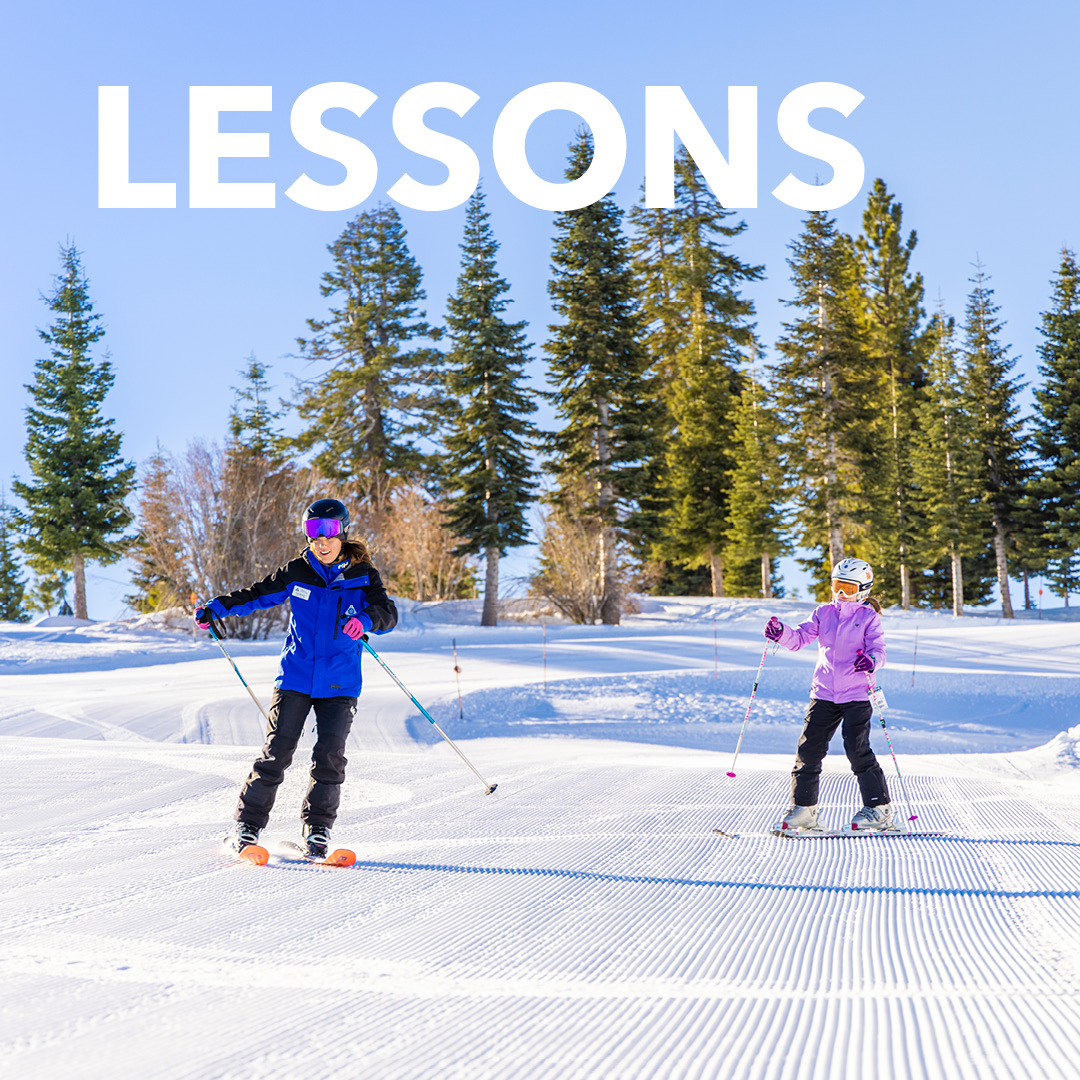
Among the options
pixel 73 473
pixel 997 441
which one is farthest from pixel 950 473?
pixel 73 473

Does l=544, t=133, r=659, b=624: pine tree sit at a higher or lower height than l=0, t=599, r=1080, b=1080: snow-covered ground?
higher

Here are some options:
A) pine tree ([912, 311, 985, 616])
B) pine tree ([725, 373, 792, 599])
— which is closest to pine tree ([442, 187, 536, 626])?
pine tree ([725, 373, 792, 599])

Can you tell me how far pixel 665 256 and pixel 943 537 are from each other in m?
19.7

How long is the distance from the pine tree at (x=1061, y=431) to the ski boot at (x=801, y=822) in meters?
38.3

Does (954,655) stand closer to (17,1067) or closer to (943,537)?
(17,1067)

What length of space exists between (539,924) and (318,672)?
1.77m

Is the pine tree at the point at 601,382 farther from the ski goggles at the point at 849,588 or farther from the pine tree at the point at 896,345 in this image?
the ski goggles at the point at 849,588

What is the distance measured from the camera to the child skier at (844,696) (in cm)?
526

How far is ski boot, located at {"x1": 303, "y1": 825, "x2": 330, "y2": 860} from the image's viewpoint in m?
4.40

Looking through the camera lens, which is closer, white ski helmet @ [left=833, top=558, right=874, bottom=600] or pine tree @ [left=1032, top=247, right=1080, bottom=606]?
white ski helmet @ [left=833, top=558, right=874, bottom=600]

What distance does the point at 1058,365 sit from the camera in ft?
132

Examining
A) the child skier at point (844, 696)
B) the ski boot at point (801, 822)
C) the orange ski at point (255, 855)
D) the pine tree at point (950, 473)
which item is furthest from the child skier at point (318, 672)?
the pine tree at point (950, 473)

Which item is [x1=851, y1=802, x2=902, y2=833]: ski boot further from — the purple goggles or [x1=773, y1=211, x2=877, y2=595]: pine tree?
[x1=773, y1=211, x2=877, y2=595]: pine tree

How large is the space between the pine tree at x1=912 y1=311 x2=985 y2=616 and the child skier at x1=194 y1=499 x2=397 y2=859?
125 ft
